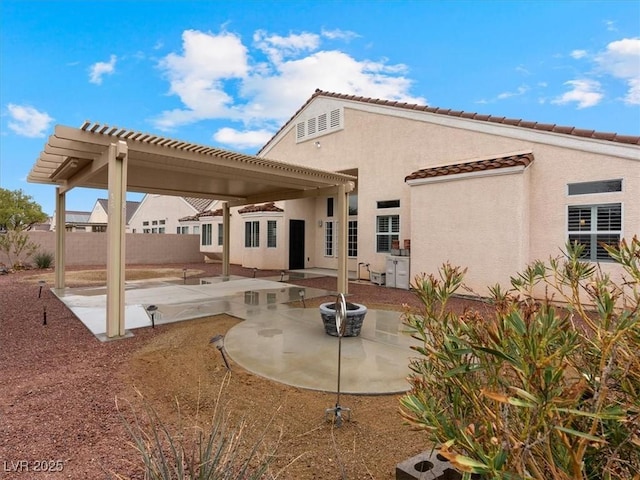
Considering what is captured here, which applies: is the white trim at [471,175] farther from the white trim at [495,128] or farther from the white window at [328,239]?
the white window at [328,239]

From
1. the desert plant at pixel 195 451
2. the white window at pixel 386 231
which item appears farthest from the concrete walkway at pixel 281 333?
the white window at pixel 386 231

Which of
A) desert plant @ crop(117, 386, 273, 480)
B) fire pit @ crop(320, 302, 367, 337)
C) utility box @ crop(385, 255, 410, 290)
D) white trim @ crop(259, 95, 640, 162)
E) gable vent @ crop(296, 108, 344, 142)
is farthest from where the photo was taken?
gable vent @ crop(296, 108, 344, 142)

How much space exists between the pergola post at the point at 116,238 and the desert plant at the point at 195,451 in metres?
2.99

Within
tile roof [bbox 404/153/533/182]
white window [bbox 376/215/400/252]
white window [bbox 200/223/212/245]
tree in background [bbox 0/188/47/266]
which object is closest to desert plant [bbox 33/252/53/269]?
tree in background [bbox 0/188/47/266]

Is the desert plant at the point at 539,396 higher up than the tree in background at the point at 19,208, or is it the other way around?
the tree in background at the point at 19,208

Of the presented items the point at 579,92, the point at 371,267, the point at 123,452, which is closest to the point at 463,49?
the point at 579,92

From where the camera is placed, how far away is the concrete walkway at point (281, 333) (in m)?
4.75

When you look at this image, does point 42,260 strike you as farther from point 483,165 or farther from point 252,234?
point 483,165

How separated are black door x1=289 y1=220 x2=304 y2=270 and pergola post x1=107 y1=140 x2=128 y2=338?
38.4ft

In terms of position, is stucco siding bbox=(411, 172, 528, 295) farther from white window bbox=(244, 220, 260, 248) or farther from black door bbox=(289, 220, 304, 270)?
white window bbox=(244, 220, 260, 248)

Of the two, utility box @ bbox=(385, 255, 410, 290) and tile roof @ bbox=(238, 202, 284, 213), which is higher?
tile roof @ bbox=(238, 202, 284, 213)

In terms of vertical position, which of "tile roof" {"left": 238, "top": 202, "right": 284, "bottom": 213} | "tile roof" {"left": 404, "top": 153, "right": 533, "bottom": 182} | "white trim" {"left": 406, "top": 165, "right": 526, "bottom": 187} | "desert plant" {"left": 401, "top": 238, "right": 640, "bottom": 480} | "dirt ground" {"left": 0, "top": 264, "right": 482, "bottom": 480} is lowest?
"dirt ground" {"left": 0, "top": 264, "right": 482, "bottom": 480}

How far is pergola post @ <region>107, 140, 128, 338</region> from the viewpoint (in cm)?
631

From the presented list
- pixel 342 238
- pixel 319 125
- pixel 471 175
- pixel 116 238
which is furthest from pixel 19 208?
pixel 471 175
